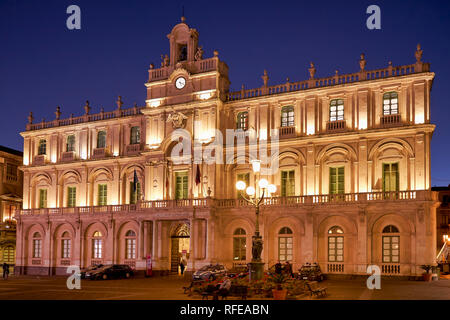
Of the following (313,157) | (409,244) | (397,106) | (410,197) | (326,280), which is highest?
(397,106)

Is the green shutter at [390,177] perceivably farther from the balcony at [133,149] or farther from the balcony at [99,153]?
the balcony at [99,153]

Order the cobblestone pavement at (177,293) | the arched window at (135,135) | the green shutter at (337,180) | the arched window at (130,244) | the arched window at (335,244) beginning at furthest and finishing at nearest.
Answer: the arched window at (135,135), the arched window at (130,244), the green shutter at (337,180), the arched window at (335,244), the cobblestone pavement at (177,293)

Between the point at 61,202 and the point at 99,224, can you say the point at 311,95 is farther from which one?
the point at 61,202

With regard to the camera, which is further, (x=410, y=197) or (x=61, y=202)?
(x=61, y=202)

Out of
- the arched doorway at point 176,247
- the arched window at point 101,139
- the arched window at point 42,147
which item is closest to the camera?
the arched doorway at point 176,247

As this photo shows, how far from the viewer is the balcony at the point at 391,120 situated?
38719 mm

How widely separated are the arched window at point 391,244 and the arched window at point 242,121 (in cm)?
1395

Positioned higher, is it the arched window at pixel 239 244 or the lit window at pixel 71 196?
the lit window at pixel 71 196

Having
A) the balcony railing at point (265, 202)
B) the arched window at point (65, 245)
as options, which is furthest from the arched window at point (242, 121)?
the arched window at point (65, 245)

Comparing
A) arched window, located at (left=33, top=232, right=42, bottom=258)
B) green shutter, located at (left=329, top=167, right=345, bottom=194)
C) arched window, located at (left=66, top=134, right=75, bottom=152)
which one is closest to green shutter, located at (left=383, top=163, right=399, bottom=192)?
green shutter, located at (left=329, top=167, right=345, bottom=194)

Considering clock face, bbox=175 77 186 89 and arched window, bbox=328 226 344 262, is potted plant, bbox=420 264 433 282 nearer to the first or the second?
arched window, bbox=328 226 344 262
